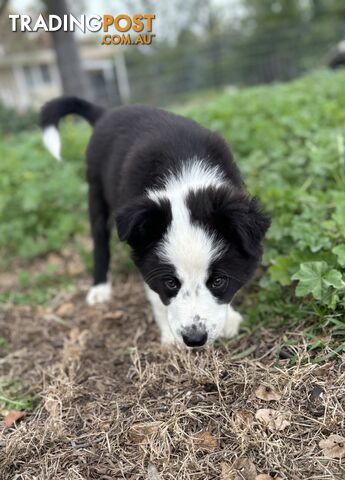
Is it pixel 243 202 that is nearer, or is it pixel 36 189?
pixel 243 202

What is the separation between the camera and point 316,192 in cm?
366

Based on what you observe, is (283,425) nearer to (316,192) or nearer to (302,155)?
(316,192)

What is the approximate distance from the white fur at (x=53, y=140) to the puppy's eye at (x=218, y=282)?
2.12m

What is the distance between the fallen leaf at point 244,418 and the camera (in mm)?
2212

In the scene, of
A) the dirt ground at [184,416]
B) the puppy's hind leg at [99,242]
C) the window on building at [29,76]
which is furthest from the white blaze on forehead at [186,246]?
the window on building at [29,76]

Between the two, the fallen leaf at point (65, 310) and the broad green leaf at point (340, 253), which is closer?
the broad green leaf at point (340, 253)

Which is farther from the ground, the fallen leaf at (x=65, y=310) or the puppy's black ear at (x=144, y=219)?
the puppy's black ear at (x=144, y=219)

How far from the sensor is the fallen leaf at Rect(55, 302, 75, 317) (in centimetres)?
393

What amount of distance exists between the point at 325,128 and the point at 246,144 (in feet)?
2.82

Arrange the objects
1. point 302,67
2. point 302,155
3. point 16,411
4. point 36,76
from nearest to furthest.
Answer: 1. point 16,411
2. point 302,155
3. point 302,67
4. point 36,76

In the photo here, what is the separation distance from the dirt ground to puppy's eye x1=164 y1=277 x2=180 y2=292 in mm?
388

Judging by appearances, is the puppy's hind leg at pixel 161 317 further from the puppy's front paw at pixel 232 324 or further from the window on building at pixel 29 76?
the window on building at pixel 29 76

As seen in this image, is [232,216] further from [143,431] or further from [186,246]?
[143,431]

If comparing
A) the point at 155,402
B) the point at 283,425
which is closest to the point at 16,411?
the point at 155,402
